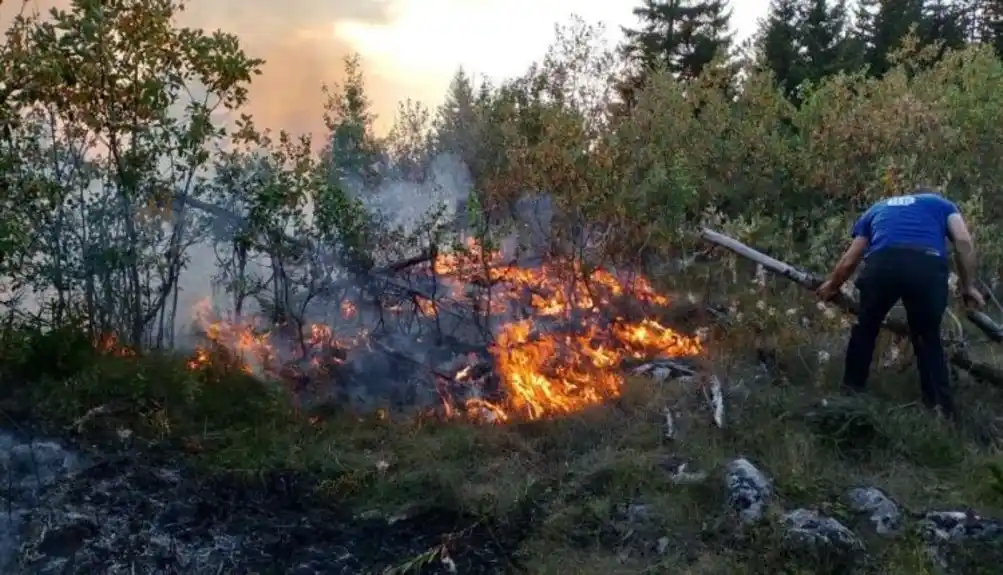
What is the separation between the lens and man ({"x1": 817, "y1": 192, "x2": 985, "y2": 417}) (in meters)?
6.09

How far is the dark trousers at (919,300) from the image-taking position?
6.08 m

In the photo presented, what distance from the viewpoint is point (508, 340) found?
8.12m

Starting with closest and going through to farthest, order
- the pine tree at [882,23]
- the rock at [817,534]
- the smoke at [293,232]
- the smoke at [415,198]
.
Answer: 1. the rock at [817,534]
2. the smoke at [293,232]
3. the smoke at [415,198]
4. the pine tree at [882,23]

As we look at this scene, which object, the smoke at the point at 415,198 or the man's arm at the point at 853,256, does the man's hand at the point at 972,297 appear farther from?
the smoke at the point at 415,198

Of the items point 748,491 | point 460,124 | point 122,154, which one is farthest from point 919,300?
point 460,124

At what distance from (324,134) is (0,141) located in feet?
24.8

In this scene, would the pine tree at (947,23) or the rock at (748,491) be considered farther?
the pine tree at (947,23)

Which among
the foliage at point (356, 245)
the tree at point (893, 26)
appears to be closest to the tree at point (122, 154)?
the foliage at point (356, 245)

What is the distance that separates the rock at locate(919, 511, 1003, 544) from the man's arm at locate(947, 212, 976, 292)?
2059mm

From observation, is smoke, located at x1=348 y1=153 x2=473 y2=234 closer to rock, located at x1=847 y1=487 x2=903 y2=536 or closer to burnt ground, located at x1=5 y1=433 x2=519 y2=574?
burnt ground, located at x1=5 y1=433 x2=519 y2=574

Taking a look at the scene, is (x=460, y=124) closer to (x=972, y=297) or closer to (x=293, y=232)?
(x=293, y=232)

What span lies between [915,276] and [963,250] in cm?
46

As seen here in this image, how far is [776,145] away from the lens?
11633 mm

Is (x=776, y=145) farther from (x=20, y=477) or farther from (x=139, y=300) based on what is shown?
(x=20, y=477)
